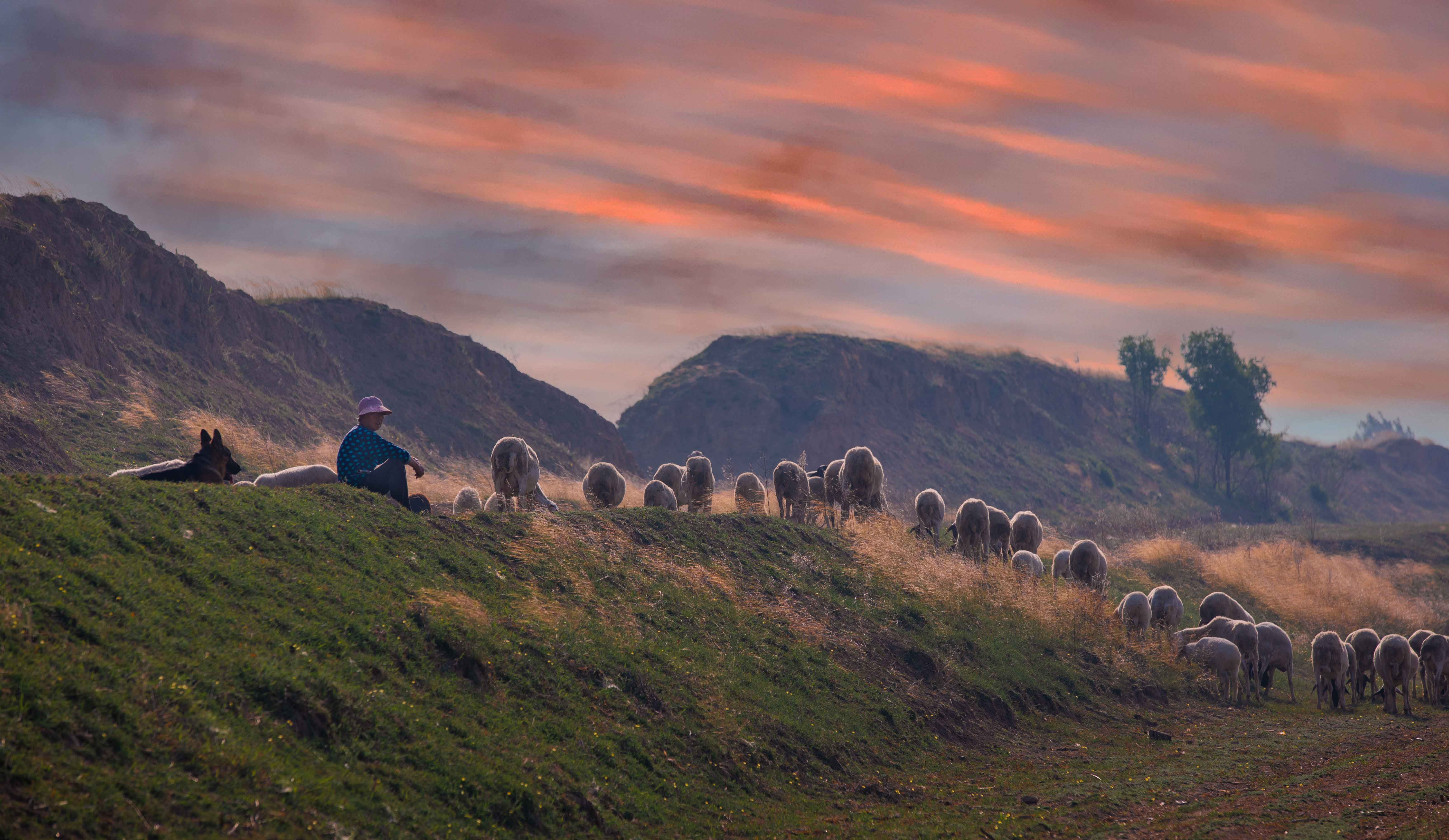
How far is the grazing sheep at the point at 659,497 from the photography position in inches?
1224

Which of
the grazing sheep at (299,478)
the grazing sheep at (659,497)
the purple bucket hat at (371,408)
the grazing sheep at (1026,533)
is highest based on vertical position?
the purple bucket hat at (371,408)

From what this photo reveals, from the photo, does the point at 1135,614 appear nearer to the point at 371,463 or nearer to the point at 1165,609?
the point at 1165,609

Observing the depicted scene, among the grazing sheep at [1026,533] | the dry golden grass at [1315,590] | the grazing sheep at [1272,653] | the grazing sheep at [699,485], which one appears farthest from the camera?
the dry golden grass at [1315,590]

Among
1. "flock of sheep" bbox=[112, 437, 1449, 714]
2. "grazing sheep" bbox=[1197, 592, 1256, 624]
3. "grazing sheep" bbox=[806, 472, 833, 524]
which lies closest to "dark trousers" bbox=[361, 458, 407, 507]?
"flock of sheep" bbox=[112, 437, 1449, 714]

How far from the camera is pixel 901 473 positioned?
91062 millimetres

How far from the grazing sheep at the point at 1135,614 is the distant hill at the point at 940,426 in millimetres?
46881

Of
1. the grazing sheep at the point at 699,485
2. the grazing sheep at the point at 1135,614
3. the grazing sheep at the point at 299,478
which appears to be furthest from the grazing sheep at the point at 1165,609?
the grazing sheep at the point at 299,478

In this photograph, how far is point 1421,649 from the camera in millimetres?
28188

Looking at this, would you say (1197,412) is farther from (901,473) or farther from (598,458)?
(598,458)

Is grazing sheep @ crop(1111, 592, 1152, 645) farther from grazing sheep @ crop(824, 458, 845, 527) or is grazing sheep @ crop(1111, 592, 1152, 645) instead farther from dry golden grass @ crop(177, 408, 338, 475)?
dry golden grass @ crop(177, 408, 338, 475)

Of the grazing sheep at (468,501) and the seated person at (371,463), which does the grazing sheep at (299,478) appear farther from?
the grazing sheep at (468,501)

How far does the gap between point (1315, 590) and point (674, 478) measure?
1139 inches

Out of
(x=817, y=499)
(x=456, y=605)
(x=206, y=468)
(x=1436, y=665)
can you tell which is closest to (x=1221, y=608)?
(x=1436, y=665)

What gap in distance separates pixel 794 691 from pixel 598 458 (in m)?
58.7
